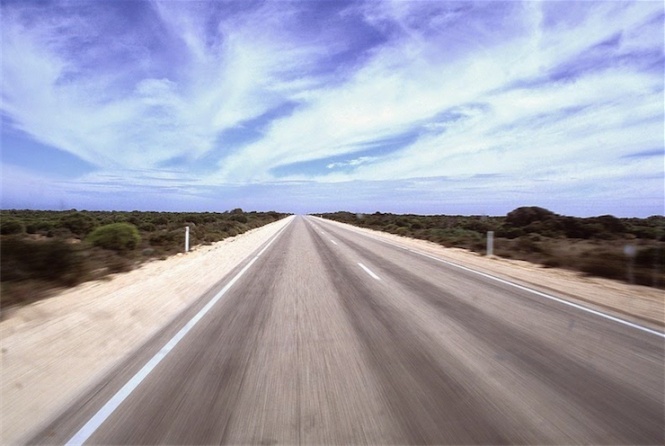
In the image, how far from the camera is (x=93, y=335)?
580 cm

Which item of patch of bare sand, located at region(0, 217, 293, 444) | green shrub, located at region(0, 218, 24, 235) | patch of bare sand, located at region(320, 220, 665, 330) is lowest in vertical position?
patch of bare sand, located at region(320, 220, 665, 330)

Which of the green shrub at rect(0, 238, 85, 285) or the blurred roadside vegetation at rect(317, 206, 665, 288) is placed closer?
the green shrub at rect(0, 238, 85, 285)

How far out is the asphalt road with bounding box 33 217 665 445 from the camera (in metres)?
3.17

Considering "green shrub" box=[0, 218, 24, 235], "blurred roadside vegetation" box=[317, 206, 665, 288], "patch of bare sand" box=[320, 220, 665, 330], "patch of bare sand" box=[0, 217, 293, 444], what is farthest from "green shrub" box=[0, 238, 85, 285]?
"green shrub" box=[0, 218, 24, 235]

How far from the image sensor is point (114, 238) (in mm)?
16031

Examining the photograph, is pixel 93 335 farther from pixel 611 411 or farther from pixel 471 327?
pixel 611 411

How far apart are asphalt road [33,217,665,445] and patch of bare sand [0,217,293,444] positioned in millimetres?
271

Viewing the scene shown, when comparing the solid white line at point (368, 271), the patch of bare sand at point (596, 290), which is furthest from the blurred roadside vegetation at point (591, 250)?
the solid white line at point (368, 271)

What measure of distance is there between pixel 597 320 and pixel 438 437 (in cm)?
530

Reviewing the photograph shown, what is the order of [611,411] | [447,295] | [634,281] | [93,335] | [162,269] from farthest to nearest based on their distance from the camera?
[162,269]
[634,281]
[447,295]
[93,335]
[611,411]

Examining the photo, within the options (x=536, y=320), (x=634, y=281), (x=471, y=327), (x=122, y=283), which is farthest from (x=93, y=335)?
(x=634, y=281)

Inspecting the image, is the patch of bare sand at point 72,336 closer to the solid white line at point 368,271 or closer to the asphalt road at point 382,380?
the asphalt road at point 382,380

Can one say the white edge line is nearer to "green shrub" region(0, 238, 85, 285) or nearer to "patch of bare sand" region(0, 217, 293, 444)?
"patch of bare sand" region(0, 217, 293, 444)

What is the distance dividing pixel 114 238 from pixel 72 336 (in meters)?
11.6
